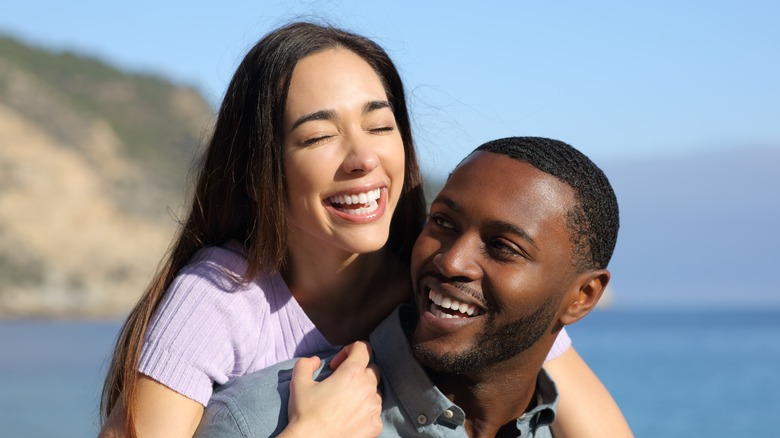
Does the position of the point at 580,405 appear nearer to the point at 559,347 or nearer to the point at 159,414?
the point at 559,347

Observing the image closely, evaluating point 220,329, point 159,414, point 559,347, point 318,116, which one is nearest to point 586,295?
point 559,347

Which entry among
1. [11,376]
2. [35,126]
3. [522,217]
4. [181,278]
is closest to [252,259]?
[181,278]

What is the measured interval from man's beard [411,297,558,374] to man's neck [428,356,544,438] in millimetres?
59

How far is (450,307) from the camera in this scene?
3.26 meters

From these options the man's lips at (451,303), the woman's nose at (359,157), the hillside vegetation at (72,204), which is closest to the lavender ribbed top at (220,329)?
the woman's nose at (359,157)

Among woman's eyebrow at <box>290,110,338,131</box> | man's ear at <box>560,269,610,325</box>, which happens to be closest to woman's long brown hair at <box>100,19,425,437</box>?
woman's eyebrow at <box>290,110,338,131</box>

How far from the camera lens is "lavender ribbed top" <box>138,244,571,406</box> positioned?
3635mm

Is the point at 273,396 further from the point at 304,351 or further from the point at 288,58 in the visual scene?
the point at 288,58

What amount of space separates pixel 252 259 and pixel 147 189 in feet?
179

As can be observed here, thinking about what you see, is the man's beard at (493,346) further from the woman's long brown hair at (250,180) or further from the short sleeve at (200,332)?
the woman's long brown hair at (250,180)

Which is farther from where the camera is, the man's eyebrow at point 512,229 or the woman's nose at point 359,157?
the woman's nose at point 359,157

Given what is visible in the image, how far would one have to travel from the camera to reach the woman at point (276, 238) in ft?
12.1

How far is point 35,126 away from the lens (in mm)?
54156

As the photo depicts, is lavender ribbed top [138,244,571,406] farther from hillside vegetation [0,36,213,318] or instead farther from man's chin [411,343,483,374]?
hillside vegetation [0,36,213,318]
